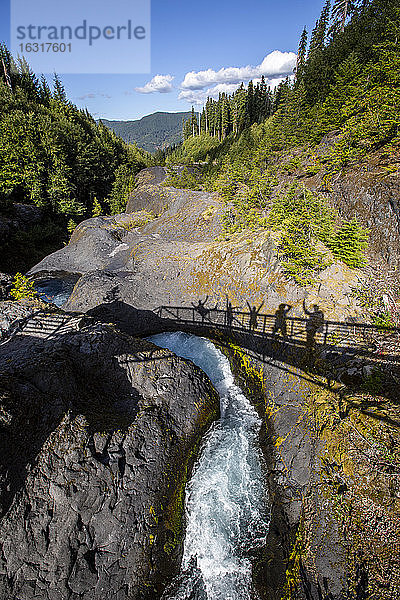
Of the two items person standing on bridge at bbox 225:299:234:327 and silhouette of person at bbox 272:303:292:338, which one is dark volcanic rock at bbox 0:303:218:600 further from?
person standing on bridge at bbox 225:299:234:327

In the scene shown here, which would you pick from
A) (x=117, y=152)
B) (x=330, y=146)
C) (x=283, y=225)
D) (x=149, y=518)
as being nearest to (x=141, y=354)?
(x=149, y=518)

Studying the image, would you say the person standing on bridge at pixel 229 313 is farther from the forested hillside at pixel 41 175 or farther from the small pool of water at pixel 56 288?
the forested hillside at pixel 41 175

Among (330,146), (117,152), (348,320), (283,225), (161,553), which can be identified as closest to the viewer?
(161,553)

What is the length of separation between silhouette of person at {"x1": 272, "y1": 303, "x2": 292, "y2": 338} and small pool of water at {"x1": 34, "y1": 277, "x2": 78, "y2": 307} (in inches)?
638

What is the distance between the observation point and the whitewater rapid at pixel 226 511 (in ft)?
22.0

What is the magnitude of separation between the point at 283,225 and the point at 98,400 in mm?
11632

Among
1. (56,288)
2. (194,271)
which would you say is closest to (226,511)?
(194,271)

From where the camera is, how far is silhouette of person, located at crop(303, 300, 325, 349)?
35.9 ft

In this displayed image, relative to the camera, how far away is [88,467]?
6.61 metres

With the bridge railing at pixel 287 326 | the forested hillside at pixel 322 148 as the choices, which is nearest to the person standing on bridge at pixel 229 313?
the bridge railing at pixel 287 326

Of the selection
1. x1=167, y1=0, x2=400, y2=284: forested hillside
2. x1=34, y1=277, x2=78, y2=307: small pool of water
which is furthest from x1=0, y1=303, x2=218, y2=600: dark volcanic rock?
x1=34, y1=277, x2=78, y2=307: small pool of water

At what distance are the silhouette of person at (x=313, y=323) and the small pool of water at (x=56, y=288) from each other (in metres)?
17.7

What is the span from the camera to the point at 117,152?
58.2 meters

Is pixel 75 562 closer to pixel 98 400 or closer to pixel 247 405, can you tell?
pixel 98 400
